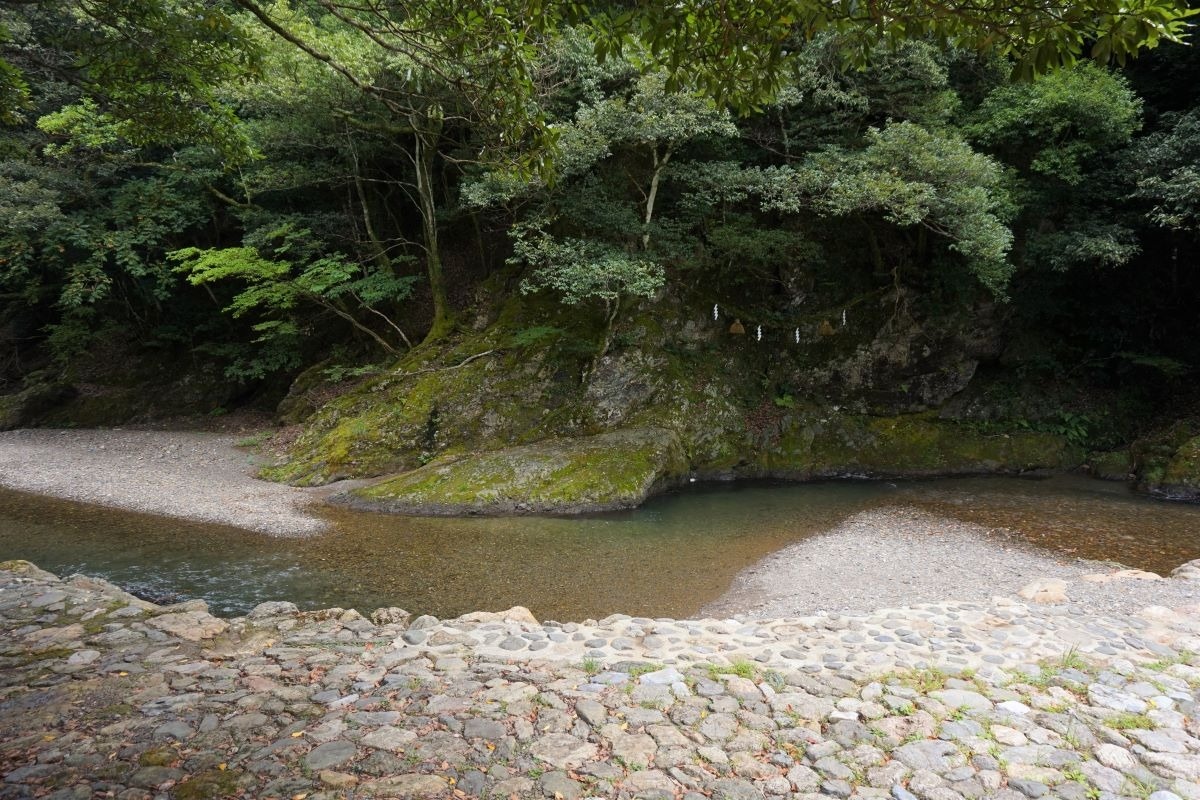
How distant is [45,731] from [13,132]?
728 inches

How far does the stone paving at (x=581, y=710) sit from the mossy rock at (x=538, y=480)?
5186 mm

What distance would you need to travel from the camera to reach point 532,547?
345 inches

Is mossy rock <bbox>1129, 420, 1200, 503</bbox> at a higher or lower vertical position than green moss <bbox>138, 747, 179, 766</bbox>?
higher

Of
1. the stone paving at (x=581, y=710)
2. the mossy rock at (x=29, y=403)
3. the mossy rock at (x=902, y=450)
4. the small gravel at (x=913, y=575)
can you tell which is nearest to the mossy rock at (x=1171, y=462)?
the mossy rock at (x=902, y=450)

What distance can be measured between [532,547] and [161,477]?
8243 mm

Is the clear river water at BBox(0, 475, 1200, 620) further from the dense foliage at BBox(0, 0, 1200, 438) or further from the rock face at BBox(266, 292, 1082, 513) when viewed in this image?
the dense foliage at BBox(0, 0, 1200, 438)

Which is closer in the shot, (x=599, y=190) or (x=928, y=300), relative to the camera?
(x=599, y=190)

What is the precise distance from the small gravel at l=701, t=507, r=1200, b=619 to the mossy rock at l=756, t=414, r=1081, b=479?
363 cm

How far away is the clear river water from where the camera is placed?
7.19 metres

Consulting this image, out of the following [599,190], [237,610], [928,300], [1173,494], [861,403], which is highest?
[599,190]

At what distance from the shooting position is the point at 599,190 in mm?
12789

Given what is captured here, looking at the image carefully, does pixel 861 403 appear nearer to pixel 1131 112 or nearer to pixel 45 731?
pixel 1131 112

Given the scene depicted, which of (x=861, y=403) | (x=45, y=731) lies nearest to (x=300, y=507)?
(x=45, y=731)

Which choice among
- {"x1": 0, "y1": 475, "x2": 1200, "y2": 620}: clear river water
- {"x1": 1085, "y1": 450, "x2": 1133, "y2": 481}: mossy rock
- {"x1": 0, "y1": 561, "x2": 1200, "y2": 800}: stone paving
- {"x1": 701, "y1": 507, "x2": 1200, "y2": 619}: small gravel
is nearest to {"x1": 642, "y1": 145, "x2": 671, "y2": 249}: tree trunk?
{"x1": 0, "y1": 475, "x2": 1200, "y2": 620}: clear river water
